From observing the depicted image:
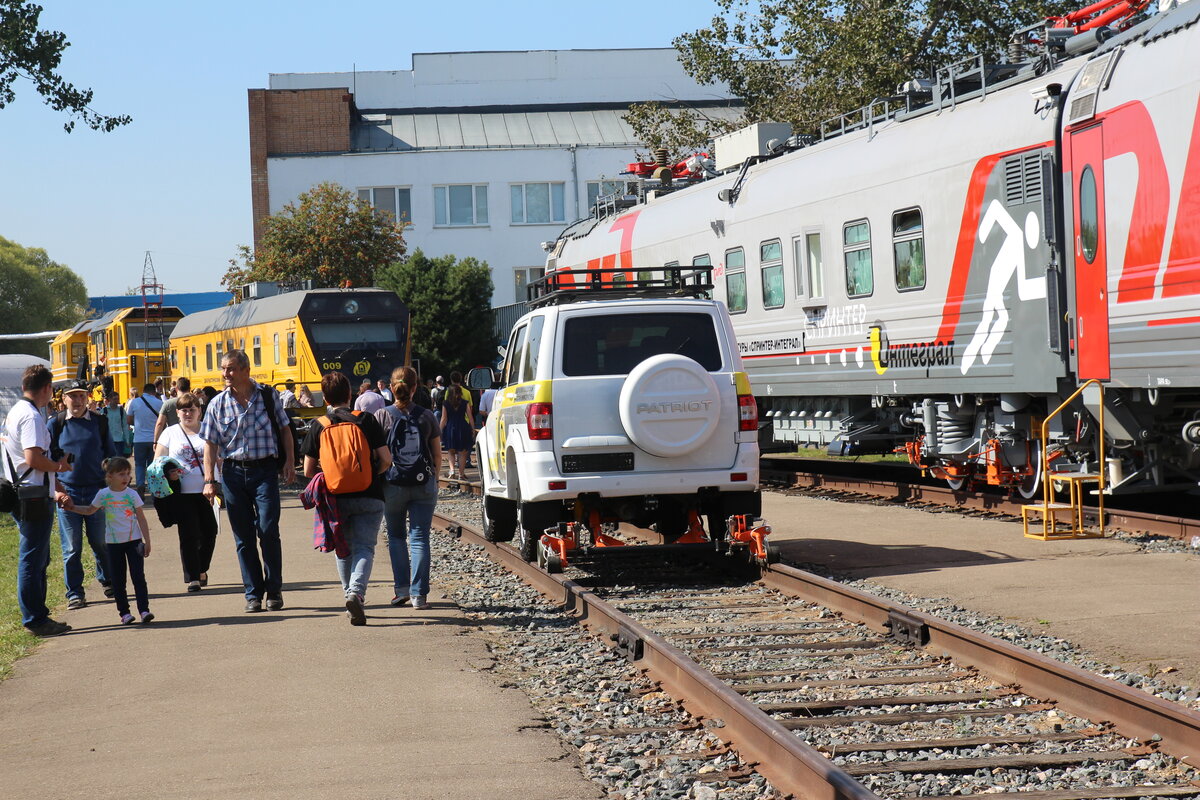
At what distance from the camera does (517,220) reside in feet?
199

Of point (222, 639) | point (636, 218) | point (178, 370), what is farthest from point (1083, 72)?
point (178, 370)

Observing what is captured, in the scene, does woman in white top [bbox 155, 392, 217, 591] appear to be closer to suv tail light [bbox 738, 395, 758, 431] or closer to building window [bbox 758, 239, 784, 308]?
suv tail light [bbox 738, 395, 758, 431]

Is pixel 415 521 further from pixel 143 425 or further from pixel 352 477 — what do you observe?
pixel 143 425

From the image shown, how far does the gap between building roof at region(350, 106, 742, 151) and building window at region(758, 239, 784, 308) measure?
42.9 meters

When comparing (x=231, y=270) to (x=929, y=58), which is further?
(x=231, y=270)

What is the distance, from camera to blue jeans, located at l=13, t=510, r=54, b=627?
9.90 metres

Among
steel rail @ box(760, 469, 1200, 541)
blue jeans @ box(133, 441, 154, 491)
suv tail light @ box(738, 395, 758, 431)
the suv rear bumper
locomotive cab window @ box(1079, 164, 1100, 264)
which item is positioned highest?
locomotive cab window @ box(1079, 164, 1100, 264)

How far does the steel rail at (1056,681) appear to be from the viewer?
5574 millimetres

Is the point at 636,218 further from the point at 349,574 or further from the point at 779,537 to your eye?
the point at 349,574

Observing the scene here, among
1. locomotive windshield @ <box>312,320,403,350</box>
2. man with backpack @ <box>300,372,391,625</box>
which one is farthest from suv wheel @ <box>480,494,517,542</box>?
locomotive windshield @ <box>312,320,403,350</box>

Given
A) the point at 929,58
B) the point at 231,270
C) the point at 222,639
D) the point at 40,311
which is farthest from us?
the point at 40,311

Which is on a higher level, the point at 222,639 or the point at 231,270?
the point at 231,270

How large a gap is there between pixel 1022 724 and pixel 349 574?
5.29m

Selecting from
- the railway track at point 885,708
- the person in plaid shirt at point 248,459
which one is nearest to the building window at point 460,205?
the person in plaid shirt at point 248,459
